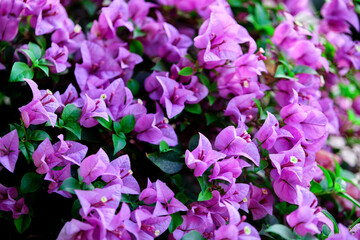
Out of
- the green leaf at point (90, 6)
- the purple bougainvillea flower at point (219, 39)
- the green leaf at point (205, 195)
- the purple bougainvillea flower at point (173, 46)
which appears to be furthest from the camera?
the green leaf at point (90, 6)

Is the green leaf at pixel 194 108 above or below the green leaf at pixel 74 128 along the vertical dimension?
below

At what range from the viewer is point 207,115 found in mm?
888

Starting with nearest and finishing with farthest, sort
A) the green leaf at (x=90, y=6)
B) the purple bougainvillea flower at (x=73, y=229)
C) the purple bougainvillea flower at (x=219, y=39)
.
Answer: the purple bougainvillea flower at (x=73, y=229) < the purple bougainvillea flower at (x=219, y=39) < the green leaf at (x=90, y=6)

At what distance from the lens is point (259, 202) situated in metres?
0.82

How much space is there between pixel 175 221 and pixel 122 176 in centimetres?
13

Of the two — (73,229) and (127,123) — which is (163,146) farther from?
(73,229)

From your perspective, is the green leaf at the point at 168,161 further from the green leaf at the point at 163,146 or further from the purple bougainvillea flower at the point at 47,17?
the purple bougainvillea flower at the point at 47,17

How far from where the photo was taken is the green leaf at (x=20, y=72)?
0.76 m

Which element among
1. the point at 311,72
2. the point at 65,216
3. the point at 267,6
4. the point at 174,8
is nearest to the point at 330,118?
the point at 311,72

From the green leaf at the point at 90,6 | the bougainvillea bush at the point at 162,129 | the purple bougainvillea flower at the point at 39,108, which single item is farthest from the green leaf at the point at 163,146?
the green leaf at the point at 90,6

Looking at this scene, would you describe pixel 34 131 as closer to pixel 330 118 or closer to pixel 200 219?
pixel 200 219

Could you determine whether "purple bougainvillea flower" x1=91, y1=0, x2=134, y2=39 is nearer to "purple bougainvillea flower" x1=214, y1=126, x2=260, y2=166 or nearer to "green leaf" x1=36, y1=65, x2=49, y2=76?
"green leaf" x1=36, y1=65, x2=49, y2=76

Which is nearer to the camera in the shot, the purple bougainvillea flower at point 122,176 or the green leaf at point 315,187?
the purple bougainvillea flower at point 122,176

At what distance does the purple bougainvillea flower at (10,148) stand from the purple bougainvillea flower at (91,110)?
0.12 metres
